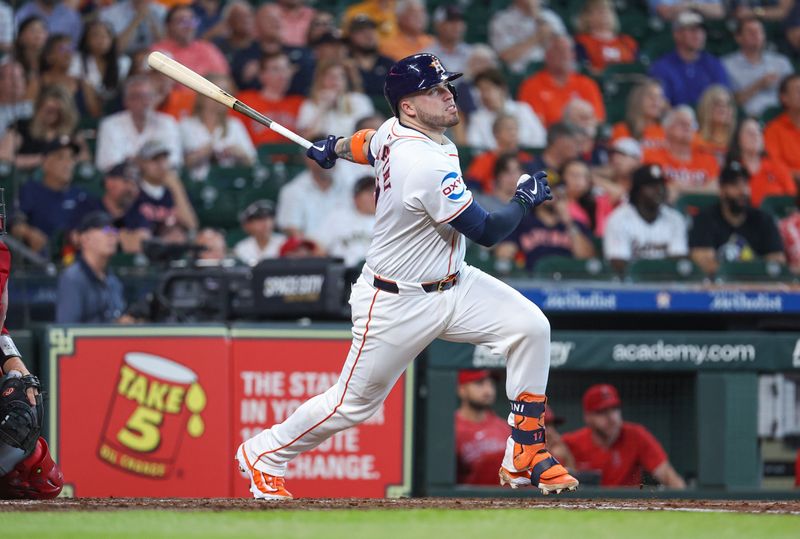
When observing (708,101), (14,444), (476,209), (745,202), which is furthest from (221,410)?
(708,101)

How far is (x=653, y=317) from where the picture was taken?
26.3ft

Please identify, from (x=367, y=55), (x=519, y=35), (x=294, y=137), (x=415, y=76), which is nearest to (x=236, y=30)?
(x=367, y=55)

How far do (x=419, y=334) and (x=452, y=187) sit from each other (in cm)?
58

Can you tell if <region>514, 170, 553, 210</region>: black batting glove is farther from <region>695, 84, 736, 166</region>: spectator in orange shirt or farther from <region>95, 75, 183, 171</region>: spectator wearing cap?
<region>695, 84, 736, 166</region>: spectator in orange shirt

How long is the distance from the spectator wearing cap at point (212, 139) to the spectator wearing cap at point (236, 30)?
0.79m

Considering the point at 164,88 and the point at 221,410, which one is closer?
the point at 221,410

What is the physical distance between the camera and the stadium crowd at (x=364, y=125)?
360 inches

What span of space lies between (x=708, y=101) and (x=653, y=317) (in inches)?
146

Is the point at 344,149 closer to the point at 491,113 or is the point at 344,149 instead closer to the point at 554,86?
the point at 491,113

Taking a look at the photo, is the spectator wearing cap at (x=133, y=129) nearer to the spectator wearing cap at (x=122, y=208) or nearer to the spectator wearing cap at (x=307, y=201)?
the spectator wearing cap at (x=122, y=208)

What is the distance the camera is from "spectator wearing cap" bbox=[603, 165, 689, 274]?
9508mm

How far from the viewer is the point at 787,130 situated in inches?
448

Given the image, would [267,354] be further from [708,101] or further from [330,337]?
[708,101]

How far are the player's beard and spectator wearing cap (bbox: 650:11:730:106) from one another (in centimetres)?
664
